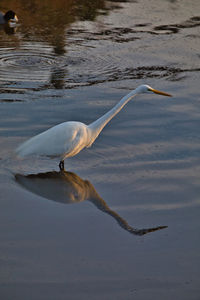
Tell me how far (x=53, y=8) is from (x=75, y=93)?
7526mm

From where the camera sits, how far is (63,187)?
6117mm

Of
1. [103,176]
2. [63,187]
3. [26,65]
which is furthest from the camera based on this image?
[26,65]

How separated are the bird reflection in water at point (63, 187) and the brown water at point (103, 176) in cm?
2

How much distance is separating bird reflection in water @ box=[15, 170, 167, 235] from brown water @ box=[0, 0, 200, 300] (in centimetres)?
2

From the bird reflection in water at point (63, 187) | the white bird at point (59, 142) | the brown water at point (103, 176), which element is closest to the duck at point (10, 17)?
the brown water at point (103, 176)

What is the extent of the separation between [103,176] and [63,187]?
52 centimetres

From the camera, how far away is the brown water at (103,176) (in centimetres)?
446

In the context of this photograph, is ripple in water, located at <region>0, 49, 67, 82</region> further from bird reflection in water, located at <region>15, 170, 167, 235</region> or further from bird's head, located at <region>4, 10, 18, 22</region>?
bird reflection in water, located at <region>15, 170, 167, 235</region>

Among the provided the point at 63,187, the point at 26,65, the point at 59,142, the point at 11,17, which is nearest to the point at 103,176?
the point at 63,187

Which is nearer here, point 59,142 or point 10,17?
point 59,142

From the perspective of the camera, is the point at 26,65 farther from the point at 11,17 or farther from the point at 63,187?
the point at 63,187

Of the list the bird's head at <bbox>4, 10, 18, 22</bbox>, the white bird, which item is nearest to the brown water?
the white bird

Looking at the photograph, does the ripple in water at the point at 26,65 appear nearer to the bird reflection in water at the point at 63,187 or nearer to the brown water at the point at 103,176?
the brown water at the point at 103,176

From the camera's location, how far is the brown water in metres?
4.46
